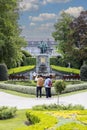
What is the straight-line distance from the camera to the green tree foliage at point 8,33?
1796 inches

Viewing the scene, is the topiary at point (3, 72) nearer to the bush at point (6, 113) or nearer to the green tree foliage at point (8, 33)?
the green tree foliage at point (8, 33)

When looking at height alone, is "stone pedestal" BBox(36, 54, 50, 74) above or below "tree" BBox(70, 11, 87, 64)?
below

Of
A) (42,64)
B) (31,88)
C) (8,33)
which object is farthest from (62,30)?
(31,88)

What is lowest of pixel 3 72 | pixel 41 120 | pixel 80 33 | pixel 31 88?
pixel 31 88

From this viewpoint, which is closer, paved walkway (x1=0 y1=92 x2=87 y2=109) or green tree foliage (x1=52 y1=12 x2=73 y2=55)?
paved walkway (x1=0 y1=92 x2=87 y2=109)

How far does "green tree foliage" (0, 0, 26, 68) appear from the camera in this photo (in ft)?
150

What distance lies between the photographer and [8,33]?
47562mm

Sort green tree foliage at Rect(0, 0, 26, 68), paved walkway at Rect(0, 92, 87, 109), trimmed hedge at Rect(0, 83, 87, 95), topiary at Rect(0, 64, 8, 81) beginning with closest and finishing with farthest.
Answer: paved walkway at Rect(0, 92, 87, 109), trimmed hedge at Rect(0, 83, 87, 95), topiary at Rect(0, 64, 8, 81), green tree foliage at Rect(0, 0, 26, 68)

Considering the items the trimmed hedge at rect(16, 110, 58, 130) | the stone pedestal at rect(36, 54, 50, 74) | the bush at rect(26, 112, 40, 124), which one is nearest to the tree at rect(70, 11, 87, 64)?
the stone pedestal at rect(36, 54, 50, 74)

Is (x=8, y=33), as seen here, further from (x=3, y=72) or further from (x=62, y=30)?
(x=62, y=30)

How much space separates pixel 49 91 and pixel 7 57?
23.3 metres

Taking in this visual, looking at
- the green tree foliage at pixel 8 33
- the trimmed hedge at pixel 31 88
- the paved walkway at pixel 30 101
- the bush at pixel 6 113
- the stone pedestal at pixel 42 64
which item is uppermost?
the green tree foliage at pixel 8 33

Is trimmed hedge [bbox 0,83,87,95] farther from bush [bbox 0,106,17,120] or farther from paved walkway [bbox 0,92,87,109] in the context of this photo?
bush [bbox 0,106,17,120]

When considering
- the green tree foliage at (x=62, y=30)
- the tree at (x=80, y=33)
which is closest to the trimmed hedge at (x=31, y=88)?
the tree at (x=80, y=33)
